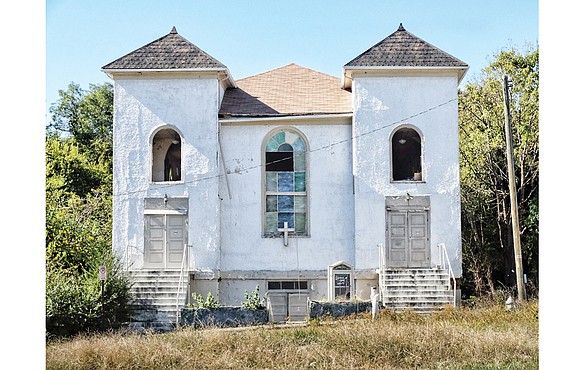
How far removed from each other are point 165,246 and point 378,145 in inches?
151

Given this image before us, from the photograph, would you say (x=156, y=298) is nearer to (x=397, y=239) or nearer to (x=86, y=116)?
(x=397, y=239)

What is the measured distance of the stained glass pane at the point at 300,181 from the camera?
49.1 feet

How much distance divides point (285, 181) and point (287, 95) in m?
1.64

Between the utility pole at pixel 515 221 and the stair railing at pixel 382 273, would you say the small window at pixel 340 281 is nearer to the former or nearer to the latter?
the stair railing at pixel 382 273

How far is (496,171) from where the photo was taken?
17.2 metres

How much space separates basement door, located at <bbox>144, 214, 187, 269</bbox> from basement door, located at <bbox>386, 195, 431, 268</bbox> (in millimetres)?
3357

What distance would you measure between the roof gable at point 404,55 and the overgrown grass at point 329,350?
499cm

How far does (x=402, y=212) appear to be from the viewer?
48.3 ft

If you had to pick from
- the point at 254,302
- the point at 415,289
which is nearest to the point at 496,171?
the point at 415,289

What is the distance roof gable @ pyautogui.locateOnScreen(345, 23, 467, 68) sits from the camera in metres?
14.5

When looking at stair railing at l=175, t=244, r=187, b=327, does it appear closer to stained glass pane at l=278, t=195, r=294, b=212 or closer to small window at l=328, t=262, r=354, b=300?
stained glass pane at l=278, t=195, r=294, b=212
